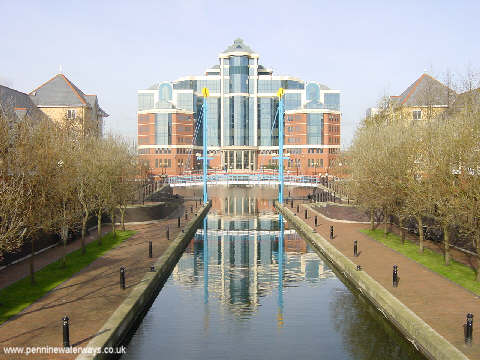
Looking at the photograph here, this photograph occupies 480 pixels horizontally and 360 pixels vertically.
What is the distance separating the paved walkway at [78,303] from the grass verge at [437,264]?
14.3 meters

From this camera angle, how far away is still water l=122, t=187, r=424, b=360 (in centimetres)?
1727

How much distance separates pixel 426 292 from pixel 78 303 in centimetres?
1377

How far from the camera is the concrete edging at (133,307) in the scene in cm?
1520

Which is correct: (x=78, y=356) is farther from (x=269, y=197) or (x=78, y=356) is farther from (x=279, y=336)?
(x=269, y=197)

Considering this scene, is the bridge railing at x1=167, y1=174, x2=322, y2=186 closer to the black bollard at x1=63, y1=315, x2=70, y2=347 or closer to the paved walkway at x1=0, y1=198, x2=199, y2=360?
the paved walkway at x1=0, y1=198, x2=199, y2=360

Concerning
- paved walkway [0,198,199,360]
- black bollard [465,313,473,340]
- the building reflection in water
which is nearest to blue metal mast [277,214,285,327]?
the building reflection in water

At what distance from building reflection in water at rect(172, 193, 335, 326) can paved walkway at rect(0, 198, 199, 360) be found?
3.18 metres

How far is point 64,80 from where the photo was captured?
80.8 metres

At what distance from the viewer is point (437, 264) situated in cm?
2608

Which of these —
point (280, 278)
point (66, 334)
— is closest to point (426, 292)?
point (280, 278)

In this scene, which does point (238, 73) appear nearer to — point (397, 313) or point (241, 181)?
point (241, 181)

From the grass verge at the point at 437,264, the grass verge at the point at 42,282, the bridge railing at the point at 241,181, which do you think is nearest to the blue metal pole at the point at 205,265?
the grass verge at the point at 42,282

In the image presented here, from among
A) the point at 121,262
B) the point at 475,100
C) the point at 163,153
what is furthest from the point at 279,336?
the point at 163,153

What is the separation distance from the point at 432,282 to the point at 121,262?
50.9 ft
